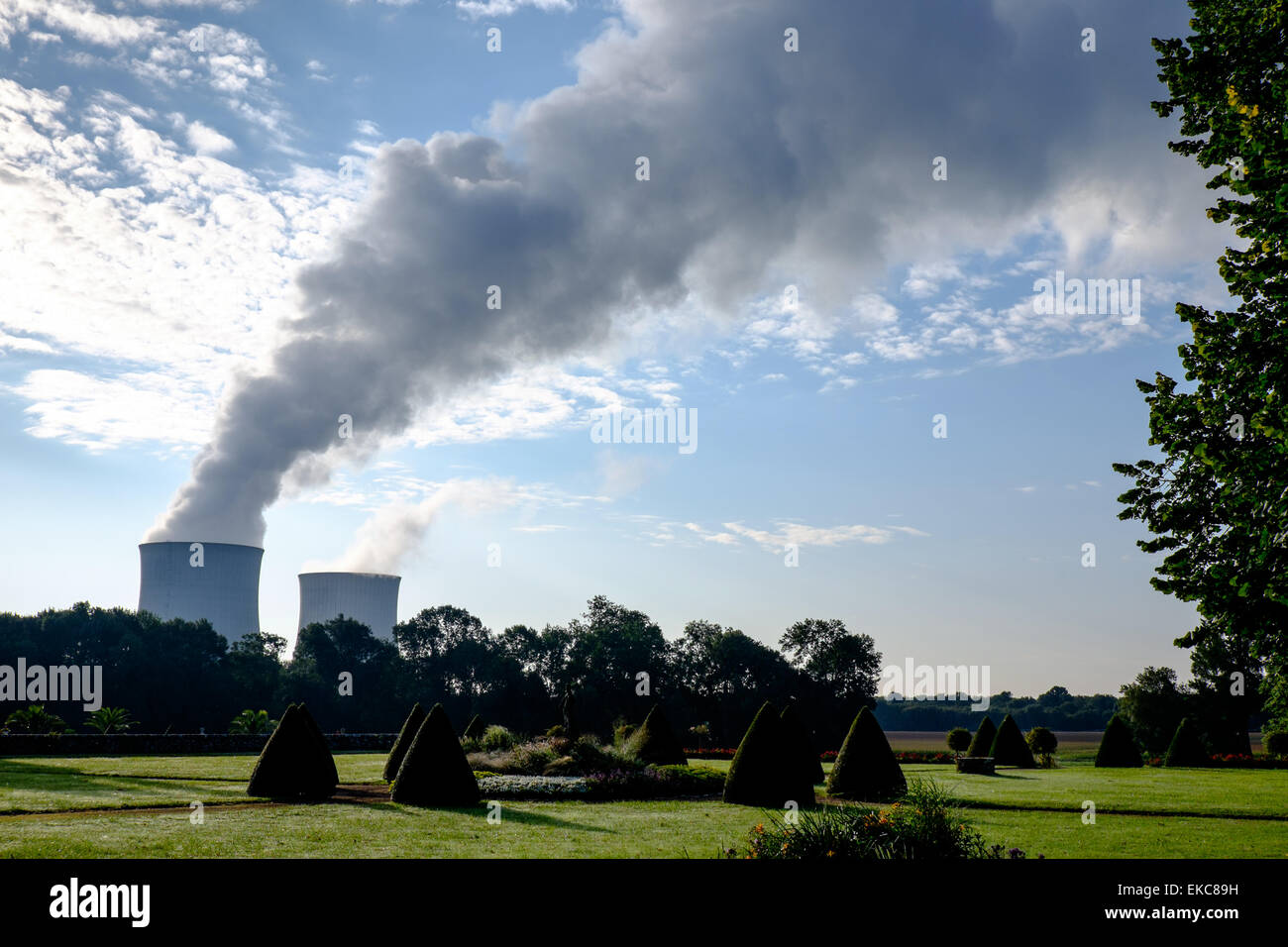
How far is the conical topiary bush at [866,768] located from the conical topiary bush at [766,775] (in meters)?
2.45

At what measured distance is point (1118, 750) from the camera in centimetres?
4628

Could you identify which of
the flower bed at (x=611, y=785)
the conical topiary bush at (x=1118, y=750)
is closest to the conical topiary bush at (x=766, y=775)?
the flower bed at (x=611, y=785)

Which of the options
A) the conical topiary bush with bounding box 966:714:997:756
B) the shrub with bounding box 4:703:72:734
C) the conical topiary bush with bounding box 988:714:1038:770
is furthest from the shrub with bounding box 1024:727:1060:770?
the shrub with bounding box 4:703:72:734

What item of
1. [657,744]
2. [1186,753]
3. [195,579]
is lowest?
[1186,753]

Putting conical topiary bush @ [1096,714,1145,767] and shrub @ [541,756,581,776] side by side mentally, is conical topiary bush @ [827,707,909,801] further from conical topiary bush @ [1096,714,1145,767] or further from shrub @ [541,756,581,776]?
conical topiary bush @ [1096,714,1145,767]

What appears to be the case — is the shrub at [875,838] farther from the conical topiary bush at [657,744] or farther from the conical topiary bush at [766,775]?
the conical topiary bush at [657,744]

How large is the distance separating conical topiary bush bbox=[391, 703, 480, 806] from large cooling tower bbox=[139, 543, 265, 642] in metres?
42.1

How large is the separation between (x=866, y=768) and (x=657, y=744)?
12.6m

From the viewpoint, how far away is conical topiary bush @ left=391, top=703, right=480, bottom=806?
915 inches

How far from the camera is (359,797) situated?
2456 centimetres

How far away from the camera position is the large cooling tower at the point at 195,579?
59656 millimetres

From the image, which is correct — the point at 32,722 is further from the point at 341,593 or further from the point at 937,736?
the point at 937,736

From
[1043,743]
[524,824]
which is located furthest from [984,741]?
[524,824]

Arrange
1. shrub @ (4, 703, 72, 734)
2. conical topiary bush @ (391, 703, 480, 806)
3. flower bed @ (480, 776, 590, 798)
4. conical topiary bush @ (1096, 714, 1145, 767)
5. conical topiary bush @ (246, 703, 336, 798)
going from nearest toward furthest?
conical topiary bush @ (391, 703, 480, 806)
conical topiary bush @ (246, 703, 336, 798)
flower bed @ (480, 776, 590, 798)
shrub @ (4, 703, 72, 734)
conical topiary bush @ (1096, 714, 1145, 767)
